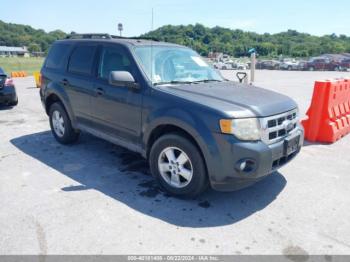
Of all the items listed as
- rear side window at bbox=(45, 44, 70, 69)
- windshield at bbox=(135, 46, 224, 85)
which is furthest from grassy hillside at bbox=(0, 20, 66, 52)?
windshield at bbox=(135, 46, 224, 85)

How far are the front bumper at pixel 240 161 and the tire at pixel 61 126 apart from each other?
10.6ft

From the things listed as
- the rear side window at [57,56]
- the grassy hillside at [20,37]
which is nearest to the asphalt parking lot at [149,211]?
the rear side window at [57,56]

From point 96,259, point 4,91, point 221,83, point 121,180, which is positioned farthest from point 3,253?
point 4,91

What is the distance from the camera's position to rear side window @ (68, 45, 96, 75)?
4820 millimetres

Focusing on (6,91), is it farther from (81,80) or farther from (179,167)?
(179,167)

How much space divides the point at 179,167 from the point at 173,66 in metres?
1.53

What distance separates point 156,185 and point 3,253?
6.31 feet

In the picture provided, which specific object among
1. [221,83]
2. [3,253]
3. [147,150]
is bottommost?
[3,253]

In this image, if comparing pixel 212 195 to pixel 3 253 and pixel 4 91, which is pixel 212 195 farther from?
pixel 4 91

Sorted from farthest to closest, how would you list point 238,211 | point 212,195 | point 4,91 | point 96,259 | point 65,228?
point 4,91, point 212,195, point 238,211, point 65,228, point 96,259

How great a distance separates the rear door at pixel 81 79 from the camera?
4.79 m

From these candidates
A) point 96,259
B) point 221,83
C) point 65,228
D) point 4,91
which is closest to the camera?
point 96,259

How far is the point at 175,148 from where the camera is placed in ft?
11.9

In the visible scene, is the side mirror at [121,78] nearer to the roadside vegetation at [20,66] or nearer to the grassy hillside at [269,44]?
the roadside vegetation at [20,66]
